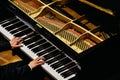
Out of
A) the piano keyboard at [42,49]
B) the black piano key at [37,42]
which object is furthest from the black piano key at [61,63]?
the black piano key at [37,42]

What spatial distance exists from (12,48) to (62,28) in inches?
38.3

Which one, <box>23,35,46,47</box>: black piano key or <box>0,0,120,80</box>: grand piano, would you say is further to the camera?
<box>23,35,46,47</box>: black piano key

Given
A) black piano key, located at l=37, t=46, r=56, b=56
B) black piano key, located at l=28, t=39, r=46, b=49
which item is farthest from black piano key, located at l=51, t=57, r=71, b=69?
black piano key, located at l=28, t=39, r=46, b=49

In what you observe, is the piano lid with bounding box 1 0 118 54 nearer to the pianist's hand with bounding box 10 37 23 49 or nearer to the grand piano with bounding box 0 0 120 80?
the grand piano with bounding box 0 0 120 80

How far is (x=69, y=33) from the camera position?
192 inches

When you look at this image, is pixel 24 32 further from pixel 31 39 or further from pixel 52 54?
pixel 52 54

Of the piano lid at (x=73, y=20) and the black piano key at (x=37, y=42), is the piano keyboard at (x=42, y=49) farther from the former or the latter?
the piano lid at (x=73, y=20)

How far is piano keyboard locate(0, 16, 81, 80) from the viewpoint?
4.61m

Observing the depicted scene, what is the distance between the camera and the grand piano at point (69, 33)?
4.35 m

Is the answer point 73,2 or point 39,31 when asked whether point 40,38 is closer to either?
point 39,31

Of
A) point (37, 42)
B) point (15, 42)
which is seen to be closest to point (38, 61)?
point (37, 42)

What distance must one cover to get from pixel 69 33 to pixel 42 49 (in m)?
0.49

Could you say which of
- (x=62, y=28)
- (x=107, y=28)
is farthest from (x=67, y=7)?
(x=107, y=28)

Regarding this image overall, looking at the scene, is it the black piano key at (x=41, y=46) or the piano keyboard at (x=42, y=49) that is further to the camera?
the black piano key at (x=41, y=46)
